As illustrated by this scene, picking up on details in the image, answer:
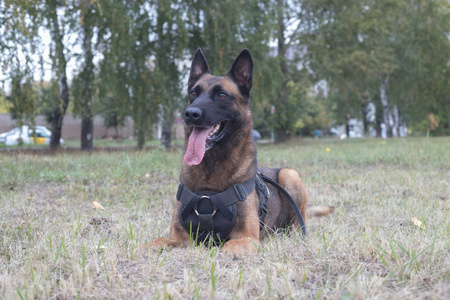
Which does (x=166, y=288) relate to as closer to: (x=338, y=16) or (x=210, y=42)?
(x=210, y=42)

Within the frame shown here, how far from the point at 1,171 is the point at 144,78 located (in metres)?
7.64

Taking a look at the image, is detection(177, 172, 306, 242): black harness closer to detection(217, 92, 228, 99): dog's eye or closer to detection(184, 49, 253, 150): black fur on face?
detection(184, 49, 253, 150): black fur on face

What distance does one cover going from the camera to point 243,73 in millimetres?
3672

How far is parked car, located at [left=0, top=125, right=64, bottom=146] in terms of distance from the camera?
11.7 meters

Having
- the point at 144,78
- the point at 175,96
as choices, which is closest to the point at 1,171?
the point at 144,78

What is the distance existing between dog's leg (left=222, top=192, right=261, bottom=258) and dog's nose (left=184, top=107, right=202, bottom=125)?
803mm

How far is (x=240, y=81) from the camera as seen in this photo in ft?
12.1

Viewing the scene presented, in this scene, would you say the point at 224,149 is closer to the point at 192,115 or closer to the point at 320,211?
the point at 192,115

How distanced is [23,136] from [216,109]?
12573mm

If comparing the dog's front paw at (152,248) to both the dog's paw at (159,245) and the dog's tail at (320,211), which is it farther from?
the dog's tail at (320,211)

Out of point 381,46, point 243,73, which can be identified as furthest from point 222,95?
point 381,46

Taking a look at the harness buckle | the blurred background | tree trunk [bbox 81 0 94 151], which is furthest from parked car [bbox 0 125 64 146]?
the harness buckle

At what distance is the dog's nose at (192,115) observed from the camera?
307 cm

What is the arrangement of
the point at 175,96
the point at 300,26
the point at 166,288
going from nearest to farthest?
the point at 166,288 < the point at 175,96 < the point at 300,26
